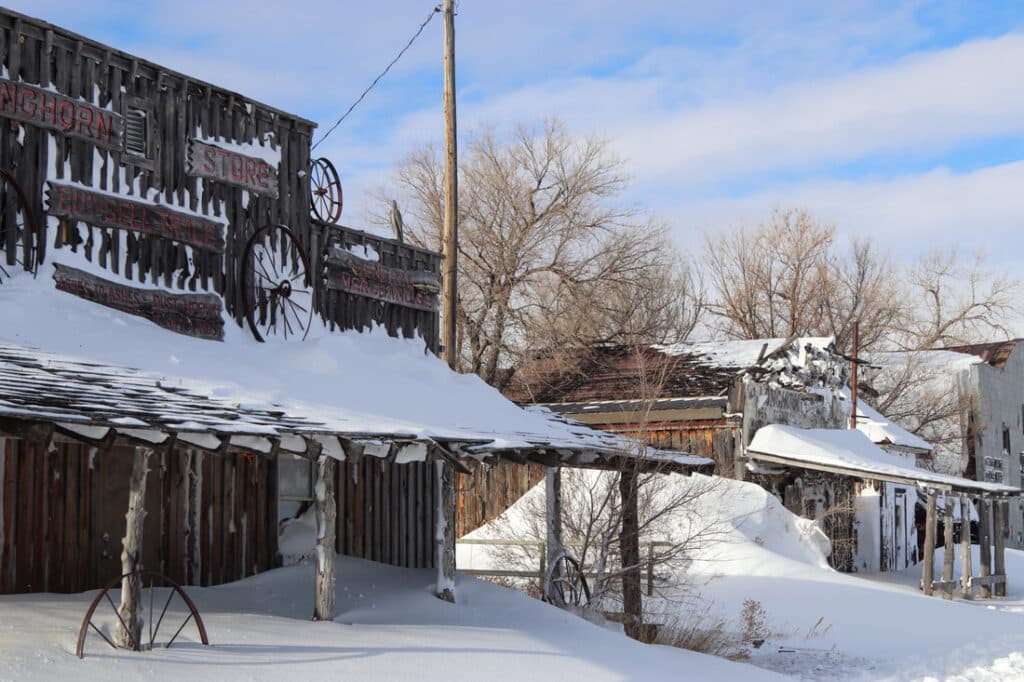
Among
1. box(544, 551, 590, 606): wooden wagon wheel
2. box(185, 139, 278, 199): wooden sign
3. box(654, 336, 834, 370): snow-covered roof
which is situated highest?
box(185, 139, 278, 199): wooden sign

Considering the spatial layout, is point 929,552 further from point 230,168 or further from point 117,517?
point 117,517

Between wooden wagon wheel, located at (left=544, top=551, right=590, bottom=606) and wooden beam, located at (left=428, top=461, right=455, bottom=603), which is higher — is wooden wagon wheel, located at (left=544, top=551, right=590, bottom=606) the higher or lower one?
the lower one

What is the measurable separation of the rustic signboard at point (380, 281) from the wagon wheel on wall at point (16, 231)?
177 inches

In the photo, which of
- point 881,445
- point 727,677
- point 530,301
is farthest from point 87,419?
point 881,445

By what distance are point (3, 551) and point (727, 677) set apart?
701 cm

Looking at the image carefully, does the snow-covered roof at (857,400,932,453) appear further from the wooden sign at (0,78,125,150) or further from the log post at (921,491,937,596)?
the wooden sign at (0,78,125,150)

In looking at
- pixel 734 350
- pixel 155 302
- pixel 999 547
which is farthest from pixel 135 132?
pixel 999 547

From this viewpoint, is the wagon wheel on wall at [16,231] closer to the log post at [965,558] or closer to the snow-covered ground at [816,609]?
the snow-covered ground at [816,609]

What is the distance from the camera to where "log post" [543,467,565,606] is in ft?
50.6

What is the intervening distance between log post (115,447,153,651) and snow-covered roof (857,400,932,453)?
92.6 ft

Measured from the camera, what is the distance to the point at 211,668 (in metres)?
9.24

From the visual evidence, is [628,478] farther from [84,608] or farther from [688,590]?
[84,608]

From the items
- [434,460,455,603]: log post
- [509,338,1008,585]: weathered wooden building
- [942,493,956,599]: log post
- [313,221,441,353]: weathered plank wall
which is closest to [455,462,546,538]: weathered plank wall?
[509,338,1008,585]: weathered wooden building

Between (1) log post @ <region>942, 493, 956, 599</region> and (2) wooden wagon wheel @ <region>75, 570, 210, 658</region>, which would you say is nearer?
(2) wooden wagon wheel @ <region>75, 570, 210, 658</region>
